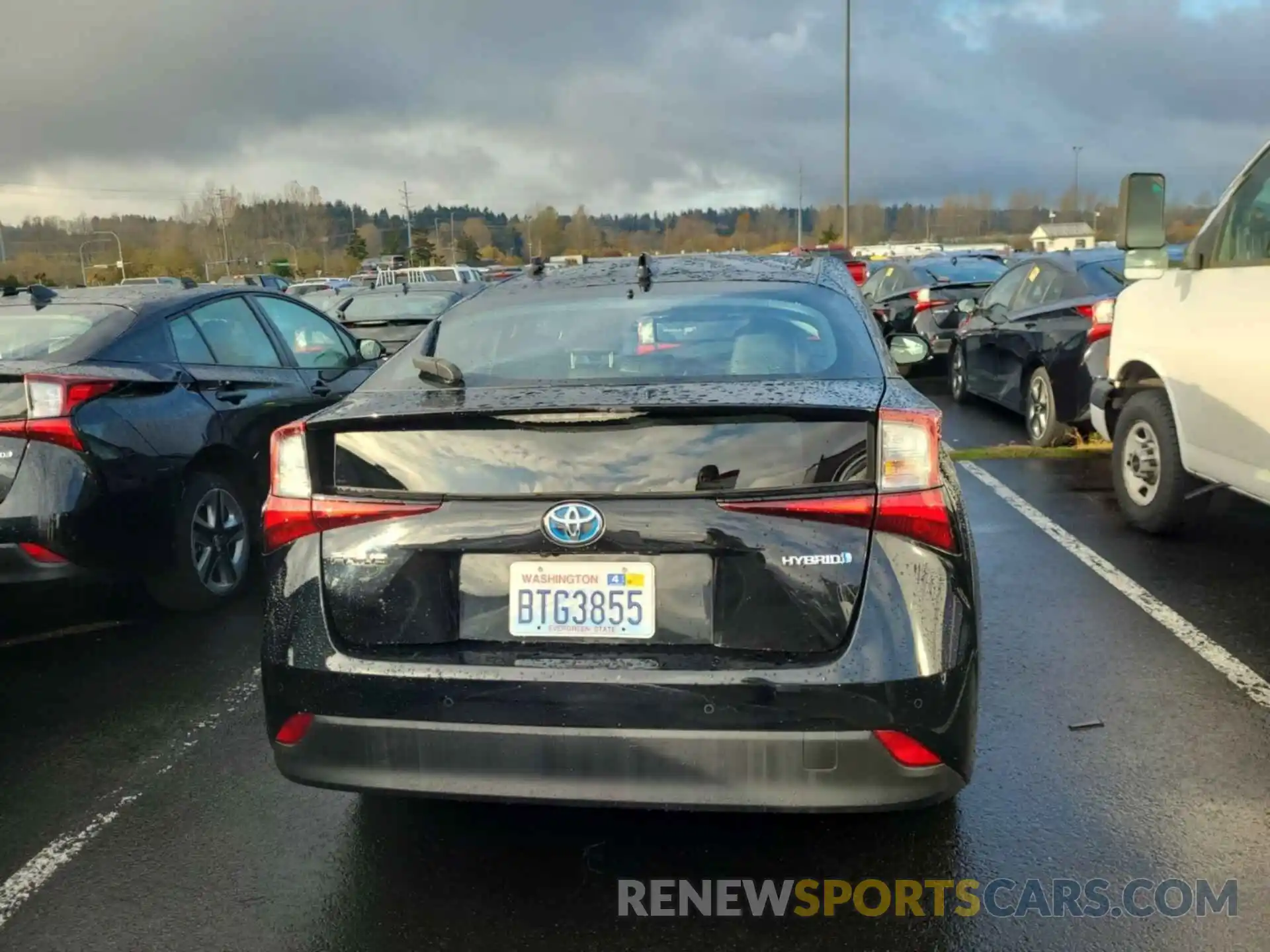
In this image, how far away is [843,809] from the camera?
8.13ft

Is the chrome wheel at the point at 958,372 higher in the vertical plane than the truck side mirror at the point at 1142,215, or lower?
lower

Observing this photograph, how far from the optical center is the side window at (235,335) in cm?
554

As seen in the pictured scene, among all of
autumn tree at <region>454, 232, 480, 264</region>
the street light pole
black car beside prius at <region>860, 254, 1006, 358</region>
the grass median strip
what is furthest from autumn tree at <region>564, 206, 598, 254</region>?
the grass median strip

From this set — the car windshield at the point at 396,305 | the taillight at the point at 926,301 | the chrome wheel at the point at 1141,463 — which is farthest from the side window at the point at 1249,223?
the car windshield at the point at 396,305

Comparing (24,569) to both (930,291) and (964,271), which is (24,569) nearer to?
(930,291)

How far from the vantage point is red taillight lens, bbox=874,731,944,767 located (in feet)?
8.05

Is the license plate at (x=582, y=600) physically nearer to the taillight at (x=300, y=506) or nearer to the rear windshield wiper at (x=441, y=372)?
the taillight at (x=300, y=506)

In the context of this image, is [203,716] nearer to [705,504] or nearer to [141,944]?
[141,944]

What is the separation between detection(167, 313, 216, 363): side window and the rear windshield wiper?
8.67 feet

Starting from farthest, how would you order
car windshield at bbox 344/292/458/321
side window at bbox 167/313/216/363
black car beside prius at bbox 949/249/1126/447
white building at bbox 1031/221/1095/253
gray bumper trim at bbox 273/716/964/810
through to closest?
white building at bbox 1031/221/1095/253
car windshield at bbox 344/292/458/321
black car beside prius at bbox 949/249/1126/447
side window at bbox 167/313/216/363
gray bumper trim at bbox 273/716/964/810

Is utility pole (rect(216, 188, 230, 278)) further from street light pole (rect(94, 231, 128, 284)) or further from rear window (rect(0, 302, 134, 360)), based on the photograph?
rear window (rect(0, 302, 134, 360))

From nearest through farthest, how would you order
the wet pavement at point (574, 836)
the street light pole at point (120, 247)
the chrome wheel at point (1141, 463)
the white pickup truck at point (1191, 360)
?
1. the wet pavement at point (574, 836)
2. the white pickup truck at point (1191, 360)
3. the chrome wheel at point (1141, 463)
4. the street light pole at point (120, 247)

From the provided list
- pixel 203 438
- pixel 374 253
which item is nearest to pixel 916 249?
pixel 374 253

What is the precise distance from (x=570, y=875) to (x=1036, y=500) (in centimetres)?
498
